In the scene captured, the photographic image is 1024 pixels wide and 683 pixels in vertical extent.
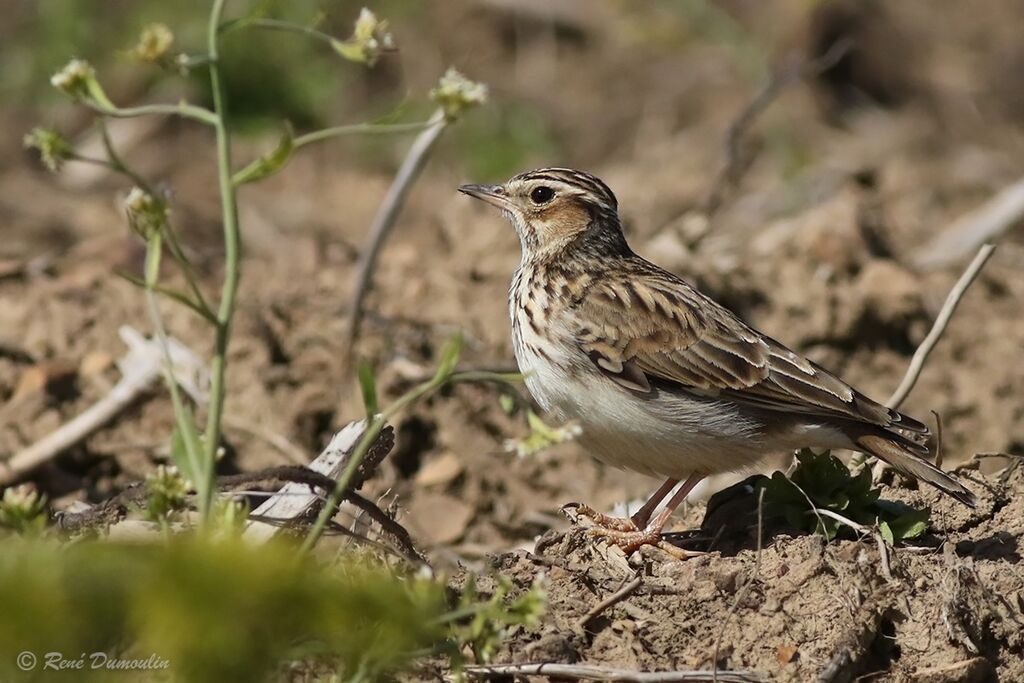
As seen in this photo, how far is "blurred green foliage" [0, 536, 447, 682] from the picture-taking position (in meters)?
2.80

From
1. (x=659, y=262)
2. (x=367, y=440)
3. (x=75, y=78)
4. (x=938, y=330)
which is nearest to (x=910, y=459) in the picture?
(x=938, y=330)

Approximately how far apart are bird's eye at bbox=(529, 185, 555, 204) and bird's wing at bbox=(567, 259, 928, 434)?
2.28 ft

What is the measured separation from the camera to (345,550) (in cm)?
472

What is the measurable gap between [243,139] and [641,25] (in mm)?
3944

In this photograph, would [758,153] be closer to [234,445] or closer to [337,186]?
[337,186]

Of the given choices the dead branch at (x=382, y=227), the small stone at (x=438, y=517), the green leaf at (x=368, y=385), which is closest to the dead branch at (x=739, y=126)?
the dead branch at (x=382, y=227)

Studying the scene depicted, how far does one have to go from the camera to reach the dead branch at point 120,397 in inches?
277

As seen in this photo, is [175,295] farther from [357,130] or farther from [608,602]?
[608,602]

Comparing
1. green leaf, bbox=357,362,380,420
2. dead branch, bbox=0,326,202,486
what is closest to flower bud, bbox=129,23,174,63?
green leaf, bbox=357,362,380,420

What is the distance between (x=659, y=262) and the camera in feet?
29.4

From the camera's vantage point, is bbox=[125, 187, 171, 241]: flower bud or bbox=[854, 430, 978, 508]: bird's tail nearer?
bbox=[125, 187, 171, 241]: flower bud

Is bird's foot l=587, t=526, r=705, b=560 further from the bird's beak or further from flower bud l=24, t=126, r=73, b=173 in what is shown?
flower bud l=24, t=126, r=73, b=173

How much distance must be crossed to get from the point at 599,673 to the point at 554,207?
292 cm

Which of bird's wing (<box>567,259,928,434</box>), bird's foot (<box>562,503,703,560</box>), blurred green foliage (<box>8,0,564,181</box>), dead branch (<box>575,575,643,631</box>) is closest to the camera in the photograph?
dead branch (<box>575,575,643,631</box>)
